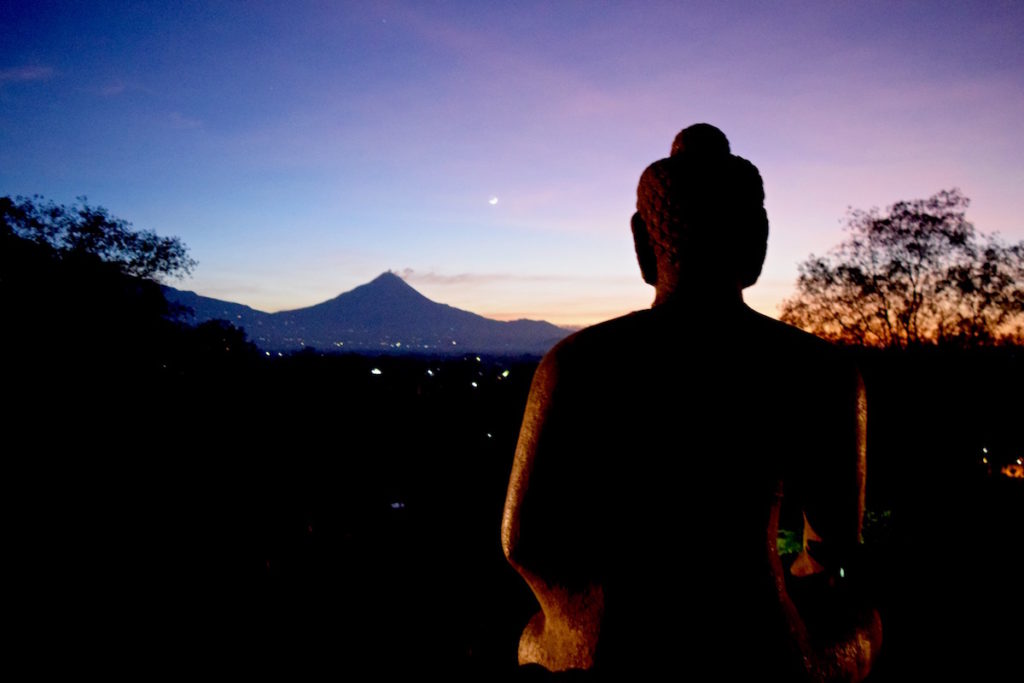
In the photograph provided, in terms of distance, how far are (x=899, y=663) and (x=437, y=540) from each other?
905 centimetres

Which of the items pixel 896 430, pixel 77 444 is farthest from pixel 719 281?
pixel 77 444

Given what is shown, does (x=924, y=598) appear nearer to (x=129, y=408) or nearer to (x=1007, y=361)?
(x=1007, y=361)

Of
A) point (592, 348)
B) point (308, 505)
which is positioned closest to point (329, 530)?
point (308, 505)

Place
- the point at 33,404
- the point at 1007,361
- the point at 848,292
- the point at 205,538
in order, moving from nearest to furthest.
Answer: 1. the point at 205,538
2. the point at 33,404
3. the point at 1007,361
4. the point at 848,292

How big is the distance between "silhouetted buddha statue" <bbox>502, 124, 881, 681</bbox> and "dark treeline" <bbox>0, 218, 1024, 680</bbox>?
0.13 metres

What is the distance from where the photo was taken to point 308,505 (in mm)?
14797

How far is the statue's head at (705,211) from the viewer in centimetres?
137

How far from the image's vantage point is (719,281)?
1.38m

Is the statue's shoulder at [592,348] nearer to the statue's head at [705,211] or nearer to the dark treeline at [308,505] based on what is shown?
the statue's head at [705,211]

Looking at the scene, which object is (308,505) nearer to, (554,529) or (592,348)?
(554,529)

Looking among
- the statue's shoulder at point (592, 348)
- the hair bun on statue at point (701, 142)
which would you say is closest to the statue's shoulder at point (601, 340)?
the statue's shoulder at point (592, 348)

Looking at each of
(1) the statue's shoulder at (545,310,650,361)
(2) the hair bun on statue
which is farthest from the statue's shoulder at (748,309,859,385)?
(2) the hair bun on statue

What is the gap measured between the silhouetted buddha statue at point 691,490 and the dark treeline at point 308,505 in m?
0.13

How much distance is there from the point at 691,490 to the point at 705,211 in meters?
0.72
